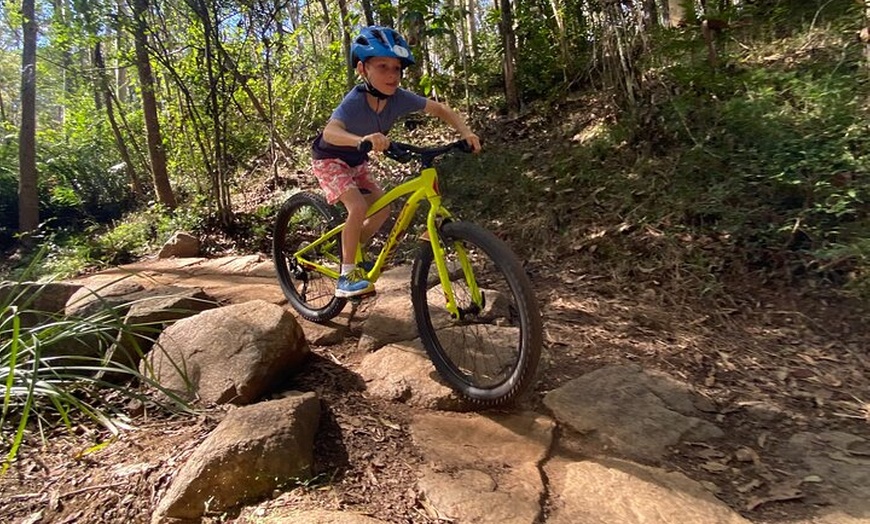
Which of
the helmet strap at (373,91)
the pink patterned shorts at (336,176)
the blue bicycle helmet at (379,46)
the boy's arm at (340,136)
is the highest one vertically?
the blue bicycle helmet at (379,46)

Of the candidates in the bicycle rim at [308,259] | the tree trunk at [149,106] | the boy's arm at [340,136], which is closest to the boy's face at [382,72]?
the boy's arm at [340,136]

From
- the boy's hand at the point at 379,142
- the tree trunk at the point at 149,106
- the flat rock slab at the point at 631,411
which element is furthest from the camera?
the tree trunk at the point at 149,106

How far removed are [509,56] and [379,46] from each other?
4.43 m

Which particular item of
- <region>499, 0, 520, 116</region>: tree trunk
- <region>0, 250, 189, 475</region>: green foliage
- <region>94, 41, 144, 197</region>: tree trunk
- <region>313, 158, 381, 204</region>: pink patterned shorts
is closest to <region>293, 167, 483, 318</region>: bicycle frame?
<region>313, 158, 381, 204</region>: pink patterned shorts

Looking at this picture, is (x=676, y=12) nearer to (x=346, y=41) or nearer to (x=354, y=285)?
(x=346, y=41)

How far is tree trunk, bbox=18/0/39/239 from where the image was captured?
9148 millimetres

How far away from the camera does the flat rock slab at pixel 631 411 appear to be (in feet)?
8.18

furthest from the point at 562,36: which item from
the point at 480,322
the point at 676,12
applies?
the point at 480,322

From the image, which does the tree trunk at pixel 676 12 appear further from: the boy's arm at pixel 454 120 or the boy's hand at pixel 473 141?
the boy's hand at pixel 473 141

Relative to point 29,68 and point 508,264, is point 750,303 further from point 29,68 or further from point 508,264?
point 29,68

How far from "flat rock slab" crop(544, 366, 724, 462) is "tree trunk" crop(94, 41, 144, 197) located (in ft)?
25.5

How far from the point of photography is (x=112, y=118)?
30.5 ft

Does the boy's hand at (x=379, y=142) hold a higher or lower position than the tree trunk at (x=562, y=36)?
lower

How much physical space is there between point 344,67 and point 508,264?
7193 millimetres
